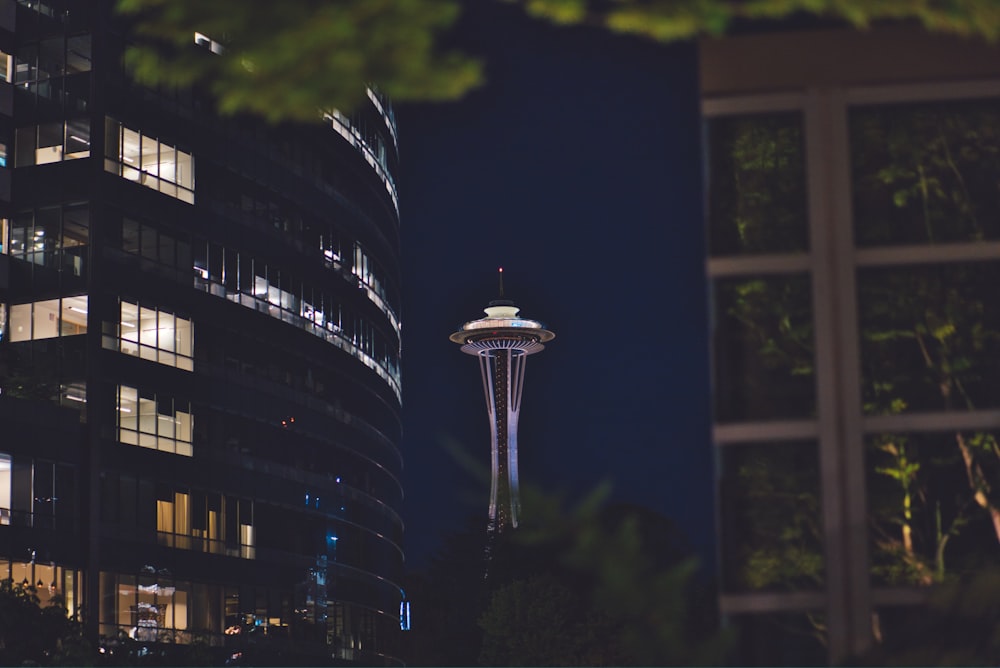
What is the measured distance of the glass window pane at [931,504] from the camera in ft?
66.7

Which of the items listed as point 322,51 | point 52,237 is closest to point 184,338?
point 52,237

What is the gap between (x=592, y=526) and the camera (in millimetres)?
12023

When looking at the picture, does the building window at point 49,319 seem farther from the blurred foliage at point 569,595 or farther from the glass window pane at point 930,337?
the glass window pane at point 930,337

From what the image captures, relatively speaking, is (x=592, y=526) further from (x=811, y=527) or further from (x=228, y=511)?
(x=228, y=511)

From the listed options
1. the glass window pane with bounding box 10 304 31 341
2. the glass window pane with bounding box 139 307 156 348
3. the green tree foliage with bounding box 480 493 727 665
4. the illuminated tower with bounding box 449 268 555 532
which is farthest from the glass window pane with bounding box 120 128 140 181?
the illuminated tower with bounding box 449 268 555 532

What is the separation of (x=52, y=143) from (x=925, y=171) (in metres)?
54.4

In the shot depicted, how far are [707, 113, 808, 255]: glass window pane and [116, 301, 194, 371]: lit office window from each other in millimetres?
50668

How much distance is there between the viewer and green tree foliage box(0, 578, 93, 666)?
50.8 metres

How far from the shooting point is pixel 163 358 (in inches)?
2785

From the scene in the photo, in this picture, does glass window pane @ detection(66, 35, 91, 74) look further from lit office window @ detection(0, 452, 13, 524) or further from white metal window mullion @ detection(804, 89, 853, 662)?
white metal window mullion @ detection(804, 89, 853, 662)

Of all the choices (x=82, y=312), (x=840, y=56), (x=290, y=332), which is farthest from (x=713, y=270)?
(x=290, y=332)

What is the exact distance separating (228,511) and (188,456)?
3732 mm

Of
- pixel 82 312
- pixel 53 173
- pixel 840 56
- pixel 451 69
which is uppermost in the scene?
pixel 53 173

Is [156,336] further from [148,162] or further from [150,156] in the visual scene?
[150,156]
